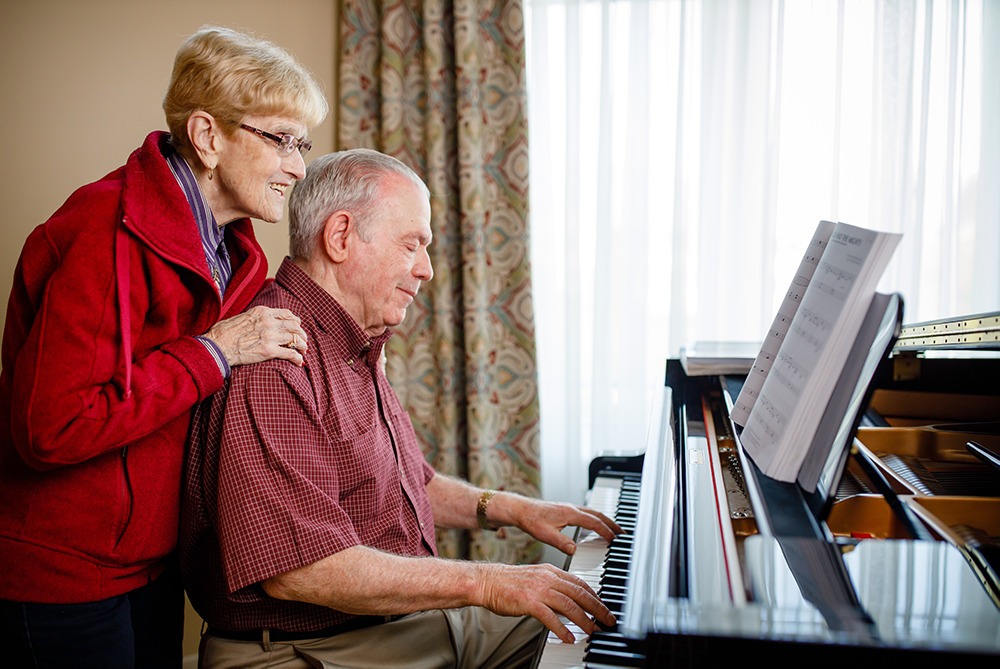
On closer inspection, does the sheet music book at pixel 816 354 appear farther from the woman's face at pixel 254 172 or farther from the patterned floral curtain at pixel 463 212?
the patterned floral curtain at pixel 463 212

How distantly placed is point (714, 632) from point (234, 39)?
1.35 m

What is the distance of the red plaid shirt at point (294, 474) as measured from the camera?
1.36m

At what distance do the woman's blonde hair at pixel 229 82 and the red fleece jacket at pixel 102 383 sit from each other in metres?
0.11

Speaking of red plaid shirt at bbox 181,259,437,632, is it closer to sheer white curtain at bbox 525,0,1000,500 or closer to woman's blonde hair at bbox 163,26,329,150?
woman's blonde hair at bbox 163,26,329,150

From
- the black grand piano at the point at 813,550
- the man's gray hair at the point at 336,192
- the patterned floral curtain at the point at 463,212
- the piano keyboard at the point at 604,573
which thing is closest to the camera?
the black grand piano at the point at 813,550

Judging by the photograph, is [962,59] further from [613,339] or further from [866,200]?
[613,339]

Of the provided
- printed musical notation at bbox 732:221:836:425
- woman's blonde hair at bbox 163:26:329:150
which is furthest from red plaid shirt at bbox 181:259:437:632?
printed musical notation at bbox 732:221:836:425

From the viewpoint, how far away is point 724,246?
2.94m

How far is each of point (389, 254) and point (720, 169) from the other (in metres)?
1.66

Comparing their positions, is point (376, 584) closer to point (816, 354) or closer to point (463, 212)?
point (816, 354)

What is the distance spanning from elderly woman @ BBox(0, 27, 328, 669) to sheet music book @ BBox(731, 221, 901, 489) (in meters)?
0.85

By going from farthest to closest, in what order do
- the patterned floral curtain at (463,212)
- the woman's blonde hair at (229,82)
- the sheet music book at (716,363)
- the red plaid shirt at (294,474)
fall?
the patterned floral curtain at (463,212) → the sheet music book at (716,363) → the woman's blonde hair at (229,82) → the red plaid shirt at (294,474)

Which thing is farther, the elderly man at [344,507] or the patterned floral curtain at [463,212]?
the patterned floral curtain at [463,212]

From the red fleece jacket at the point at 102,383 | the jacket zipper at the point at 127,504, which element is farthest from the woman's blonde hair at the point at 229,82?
the jacket zipper at the point at 127,504
